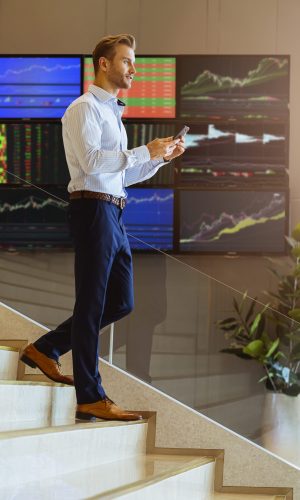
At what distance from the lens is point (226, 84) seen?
498 centimetres

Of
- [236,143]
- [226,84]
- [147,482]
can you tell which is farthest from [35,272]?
[226,84]

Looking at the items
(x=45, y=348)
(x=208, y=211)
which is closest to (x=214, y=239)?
(x=208, y=211)

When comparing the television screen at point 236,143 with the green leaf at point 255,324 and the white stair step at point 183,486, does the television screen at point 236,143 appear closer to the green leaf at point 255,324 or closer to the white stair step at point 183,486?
the green leaf at point 255,324

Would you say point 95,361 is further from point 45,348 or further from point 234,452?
point 234,452

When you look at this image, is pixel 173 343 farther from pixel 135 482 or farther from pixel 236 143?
pixel 236 143

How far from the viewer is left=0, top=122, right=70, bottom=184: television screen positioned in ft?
16.4

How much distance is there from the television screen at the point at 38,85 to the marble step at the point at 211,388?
90.1 inches

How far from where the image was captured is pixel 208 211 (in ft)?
16.3

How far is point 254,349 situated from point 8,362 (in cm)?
94

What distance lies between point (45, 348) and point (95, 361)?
331 millimetres

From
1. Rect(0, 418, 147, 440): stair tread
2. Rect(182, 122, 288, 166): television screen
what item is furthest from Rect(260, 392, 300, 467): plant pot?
Rect(182, 122, 288, 166): television screen

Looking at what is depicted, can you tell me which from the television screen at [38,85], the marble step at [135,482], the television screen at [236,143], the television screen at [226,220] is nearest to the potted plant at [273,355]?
the marble step at [135,482]

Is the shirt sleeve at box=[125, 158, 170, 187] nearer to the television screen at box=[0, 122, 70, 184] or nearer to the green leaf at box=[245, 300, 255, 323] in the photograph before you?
the green leaf at box=[245, 300, 255, 323]

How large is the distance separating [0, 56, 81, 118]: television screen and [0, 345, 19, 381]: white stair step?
2148 millimetres
